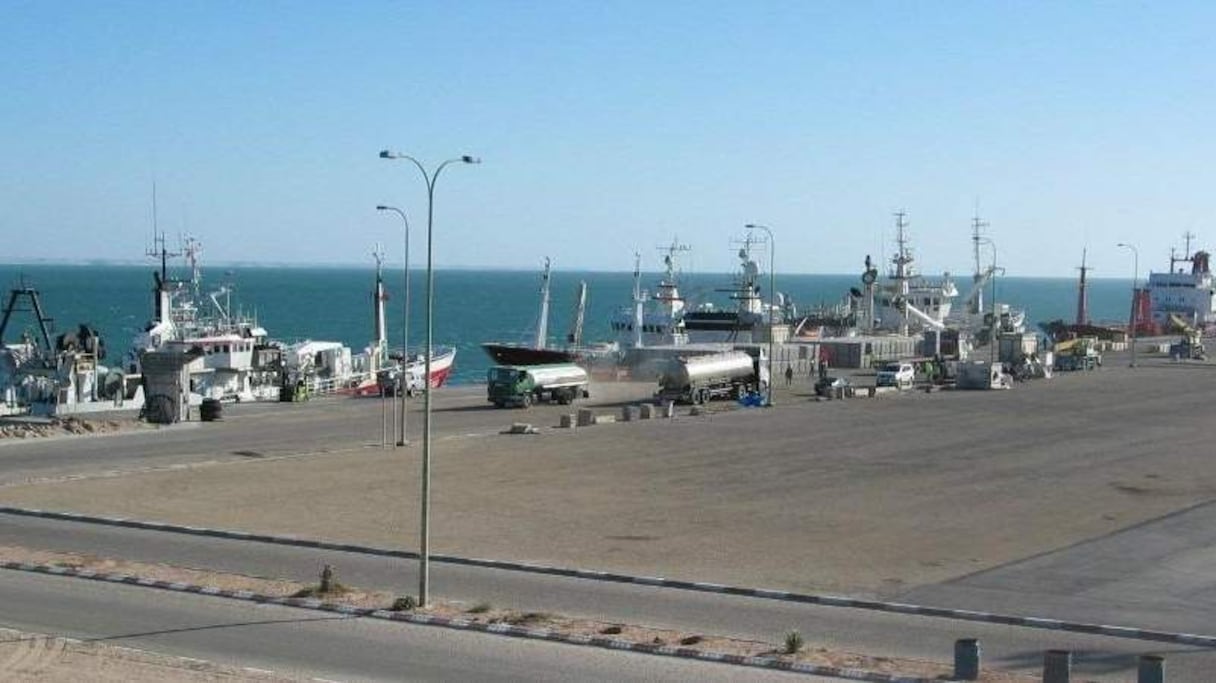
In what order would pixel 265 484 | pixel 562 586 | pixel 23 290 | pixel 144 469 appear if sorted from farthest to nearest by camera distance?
pixel 23 290 < pixel 144 469 < pixel 265 484 < pixel 562 586

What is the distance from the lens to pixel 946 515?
113ft

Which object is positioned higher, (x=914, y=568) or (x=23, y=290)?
(x=23, y=290)

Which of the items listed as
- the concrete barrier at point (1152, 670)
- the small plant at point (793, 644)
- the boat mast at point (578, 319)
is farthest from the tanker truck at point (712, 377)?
the concrete barrier at point (1152, 670)

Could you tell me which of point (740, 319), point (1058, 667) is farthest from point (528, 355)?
point (1058, 667)

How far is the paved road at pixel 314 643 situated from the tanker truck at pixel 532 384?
38.9 meters

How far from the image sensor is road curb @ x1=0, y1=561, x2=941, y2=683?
62.3 ft

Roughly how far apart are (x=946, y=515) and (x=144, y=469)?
2166 cm

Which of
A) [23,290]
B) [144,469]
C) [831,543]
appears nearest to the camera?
[831,543]

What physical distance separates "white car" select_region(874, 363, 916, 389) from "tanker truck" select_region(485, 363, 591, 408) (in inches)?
654

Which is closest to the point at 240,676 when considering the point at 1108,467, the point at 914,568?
the point at 914,568

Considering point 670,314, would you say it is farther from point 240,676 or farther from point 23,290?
point 240,676

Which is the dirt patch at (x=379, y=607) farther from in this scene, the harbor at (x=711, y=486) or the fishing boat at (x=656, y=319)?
the fishing boat at (x=656, y=319)

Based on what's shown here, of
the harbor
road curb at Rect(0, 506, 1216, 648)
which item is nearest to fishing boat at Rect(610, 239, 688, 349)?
the harbor

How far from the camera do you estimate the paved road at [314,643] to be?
742 inches
